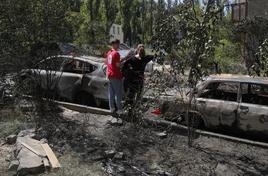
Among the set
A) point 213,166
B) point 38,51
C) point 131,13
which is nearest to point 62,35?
point 38,51

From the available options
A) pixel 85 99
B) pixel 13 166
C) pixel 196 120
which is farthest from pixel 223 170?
pixel 85 99

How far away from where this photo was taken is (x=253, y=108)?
32.9 ft

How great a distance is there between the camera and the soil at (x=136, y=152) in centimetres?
810

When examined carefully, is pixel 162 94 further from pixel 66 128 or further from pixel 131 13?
pixel 131 13

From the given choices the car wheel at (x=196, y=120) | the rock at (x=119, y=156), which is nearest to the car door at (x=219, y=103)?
the car wheel at (x=196, y=120)

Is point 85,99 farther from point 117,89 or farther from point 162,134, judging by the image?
point 162,134

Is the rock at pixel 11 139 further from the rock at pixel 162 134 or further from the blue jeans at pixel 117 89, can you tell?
the rock at pixel 162 134

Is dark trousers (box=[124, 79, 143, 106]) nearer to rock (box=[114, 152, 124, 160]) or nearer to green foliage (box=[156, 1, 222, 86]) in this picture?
green foliage (box=[156, 1, 222, 86])

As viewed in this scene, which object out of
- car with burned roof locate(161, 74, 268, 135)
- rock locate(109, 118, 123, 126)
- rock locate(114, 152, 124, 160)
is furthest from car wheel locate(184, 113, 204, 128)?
rock locate(114, 152, 124, 160)

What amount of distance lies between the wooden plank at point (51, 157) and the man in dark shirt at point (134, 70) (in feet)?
9.35

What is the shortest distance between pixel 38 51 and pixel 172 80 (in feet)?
10.9

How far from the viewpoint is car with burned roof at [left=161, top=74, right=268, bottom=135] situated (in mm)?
10039

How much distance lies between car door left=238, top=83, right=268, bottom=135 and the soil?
59 cm

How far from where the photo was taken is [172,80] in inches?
378
